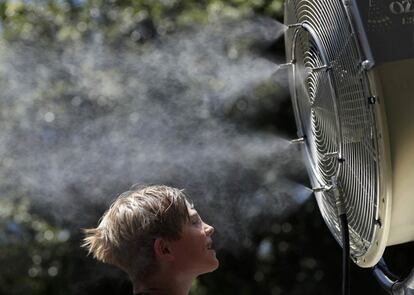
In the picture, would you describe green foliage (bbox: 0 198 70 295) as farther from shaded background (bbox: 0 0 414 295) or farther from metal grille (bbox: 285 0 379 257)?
metal grille (bbox: 285 0 379 257)

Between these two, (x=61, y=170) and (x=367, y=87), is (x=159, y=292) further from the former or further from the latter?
(x=61, y=170)

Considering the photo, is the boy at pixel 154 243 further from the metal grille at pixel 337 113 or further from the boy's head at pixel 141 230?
the metal grille at pixel 337 113

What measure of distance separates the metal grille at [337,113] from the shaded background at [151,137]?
1.22 m

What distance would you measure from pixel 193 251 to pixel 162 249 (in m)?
0.07

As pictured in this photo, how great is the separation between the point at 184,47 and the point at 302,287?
70.0 inches

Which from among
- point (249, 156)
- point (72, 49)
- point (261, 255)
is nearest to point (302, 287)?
point (261, 255)

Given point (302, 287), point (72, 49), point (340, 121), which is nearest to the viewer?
point (340, 121)

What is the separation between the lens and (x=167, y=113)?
3553 millimetres

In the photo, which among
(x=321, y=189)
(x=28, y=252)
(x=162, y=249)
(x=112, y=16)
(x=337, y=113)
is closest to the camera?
(x=337, y=113)

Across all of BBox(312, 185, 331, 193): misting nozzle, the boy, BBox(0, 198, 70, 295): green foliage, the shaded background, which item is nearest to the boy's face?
the boy

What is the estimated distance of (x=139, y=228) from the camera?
60.9 inches

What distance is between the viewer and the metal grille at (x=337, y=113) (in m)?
1.35

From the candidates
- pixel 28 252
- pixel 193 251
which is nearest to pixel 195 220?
pixel 193 251

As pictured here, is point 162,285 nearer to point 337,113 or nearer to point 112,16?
point 337,113
